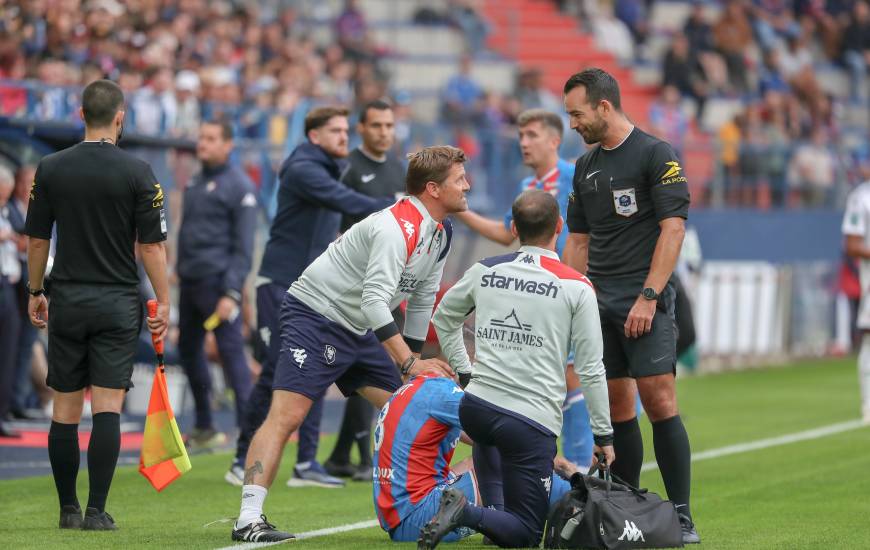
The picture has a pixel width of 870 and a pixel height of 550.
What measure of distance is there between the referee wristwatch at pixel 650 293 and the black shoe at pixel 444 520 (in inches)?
56.2

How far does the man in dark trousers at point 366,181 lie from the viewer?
10.1 meters

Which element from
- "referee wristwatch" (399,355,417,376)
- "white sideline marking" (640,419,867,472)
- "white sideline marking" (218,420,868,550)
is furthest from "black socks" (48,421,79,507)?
"white sideline marking" (640,419,867,472)

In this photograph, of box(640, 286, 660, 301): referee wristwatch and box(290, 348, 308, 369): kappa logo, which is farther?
box(290, 348, 308, 369): kappa logo

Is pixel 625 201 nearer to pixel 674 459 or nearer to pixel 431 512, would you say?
pixel 674 459

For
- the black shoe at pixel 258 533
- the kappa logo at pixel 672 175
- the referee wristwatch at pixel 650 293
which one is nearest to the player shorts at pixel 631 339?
the referee wristwatch at pixel 650 293

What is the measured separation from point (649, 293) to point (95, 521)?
295 cm

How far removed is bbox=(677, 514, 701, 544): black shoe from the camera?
7.31 meters

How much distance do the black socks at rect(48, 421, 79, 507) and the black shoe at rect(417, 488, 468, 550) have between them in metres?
2.03

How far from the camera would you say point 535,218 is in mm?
6953

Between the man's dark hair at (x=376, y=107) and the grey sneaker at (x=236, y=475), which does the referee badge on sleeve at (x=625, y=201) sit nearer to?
the man's dark hair at (x=376, y=107)

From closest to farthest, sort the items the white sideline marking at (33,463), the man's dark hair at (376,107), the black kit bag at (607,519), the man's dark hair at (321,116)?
the black kit bag at (607,519)
the man's dark hair at (321,116)
the man's dark hair at (376,107)
the white sideline marking at (33,463)

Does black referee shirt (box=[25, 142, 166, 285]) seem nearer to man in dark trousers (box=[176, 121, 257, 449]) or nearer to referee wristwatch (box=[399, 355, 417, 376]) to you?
referee wristwatch (box=[399, 355, 417, 376])

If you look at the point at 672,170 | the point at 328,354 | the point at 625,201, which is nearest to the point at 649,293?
the point at 625,201

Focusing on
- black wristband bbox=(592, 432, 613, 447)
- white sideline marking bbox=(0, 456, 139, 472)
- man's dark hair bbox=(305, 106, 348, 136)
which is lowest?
white sideline marking bbox=(0, 456, 139, 472)
